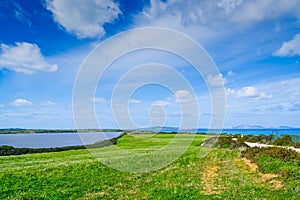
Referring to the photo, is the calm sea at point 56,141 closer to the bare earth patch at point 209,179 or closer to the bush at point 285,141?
the bush at point 285,141

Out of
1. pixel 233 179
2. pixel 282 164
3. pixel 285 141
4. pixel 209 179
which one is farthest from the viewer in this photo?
pixel 285 141

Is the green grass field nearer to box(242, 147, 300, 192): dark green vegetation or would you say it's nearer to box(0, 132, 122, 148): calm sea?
box(242, 147, 300, 192): dark green vegetation

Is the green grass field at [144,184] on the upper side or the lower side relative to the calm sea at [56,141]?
lower

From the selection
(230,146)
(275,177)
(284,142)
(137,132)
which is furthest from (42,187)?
(137,132)

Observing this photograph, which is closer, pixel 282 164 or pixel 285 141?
pixel 282 164

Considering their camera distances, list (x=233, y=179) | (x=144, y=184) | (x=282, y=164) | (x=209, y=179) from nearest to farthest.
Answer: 1. (x=144, y=184)
2. (x=233, y=179)
3. (x=209, y=179)
4. (x=282, y=164)

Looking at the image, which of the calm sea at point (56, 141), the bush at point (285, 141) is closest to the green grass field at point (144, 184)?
the bush at point (285, 141)

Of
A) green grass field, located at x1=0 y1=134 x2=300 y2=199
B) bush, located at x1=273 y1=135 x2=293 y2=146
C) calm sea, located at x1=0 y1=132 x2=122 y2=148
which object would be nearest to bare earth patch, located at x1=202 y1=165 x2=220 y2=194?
green grass field, located at x1=0 y1=134 x2=300 y2=199

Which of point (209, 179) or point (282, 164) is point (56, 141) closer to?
point (209, 179)

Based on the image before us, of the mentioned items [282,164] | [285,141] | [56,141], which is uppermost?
[56,141]

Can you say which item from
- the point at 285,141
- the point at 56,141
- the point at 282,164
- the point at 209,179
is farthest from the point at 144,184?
the point at 56,141

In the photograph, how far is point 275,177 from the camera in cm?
1681

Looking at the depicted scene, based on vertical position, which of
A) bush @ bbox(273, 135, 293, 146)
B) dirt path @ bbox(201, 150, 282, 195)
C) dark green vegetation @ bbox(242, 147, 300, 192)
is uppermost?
bush @ bbox(273, 135, 293, 146)

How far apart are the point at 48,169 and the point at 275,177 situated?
17343 millimetres
